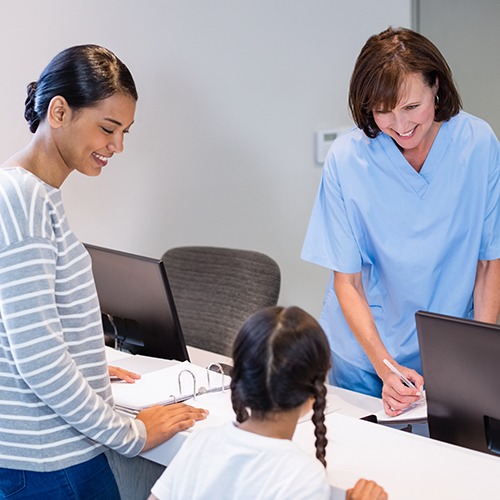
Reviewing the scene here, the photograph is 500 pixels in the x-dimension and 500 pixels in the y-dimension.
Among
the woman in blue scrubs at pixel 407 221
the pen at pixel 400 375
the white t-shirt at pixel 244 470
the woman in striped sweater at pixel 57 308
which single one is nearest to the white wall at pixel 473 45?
the woman in blue scrubs at pixel 407 221

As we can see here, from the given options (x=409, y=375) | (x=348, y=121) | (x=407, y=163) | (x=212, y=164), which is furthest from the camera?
(x=348, y=121)

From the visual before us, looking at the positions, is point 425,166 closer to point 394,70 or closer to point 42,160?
point 394,70

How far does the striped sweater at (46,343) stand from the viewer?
1.14m

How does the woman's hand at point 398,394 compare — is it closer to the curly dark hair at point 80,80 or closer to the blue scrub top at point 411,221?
the blue scrub top at point 411,221

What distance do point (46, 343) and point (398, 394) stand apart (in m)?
0.72

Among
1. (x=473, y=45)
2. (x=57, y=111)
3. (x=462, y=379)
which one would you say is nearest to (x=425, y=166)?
(x=462, y=379)

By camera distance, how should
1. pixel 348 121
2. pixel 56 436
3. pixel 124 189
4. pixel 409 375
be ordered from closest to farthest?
1. pixel 56 436
2. pixel 409 375
3. pixel 124 189
4. pixel 348 121

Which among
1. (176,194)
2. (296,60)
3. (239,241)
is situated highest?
(296,60)

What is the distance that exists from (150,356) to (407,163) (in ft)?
2.35

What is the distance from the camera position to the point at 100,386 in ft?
4.23

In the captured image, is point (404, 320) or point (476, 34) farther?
point (476, 34)

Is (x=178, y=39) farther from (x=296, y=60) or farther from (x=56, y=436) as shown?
(x=56, y=436)


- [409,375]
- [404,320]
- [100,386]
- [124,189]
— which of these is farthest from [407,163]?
[124,189]

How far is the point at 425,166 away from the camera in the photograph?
5.83 feet
